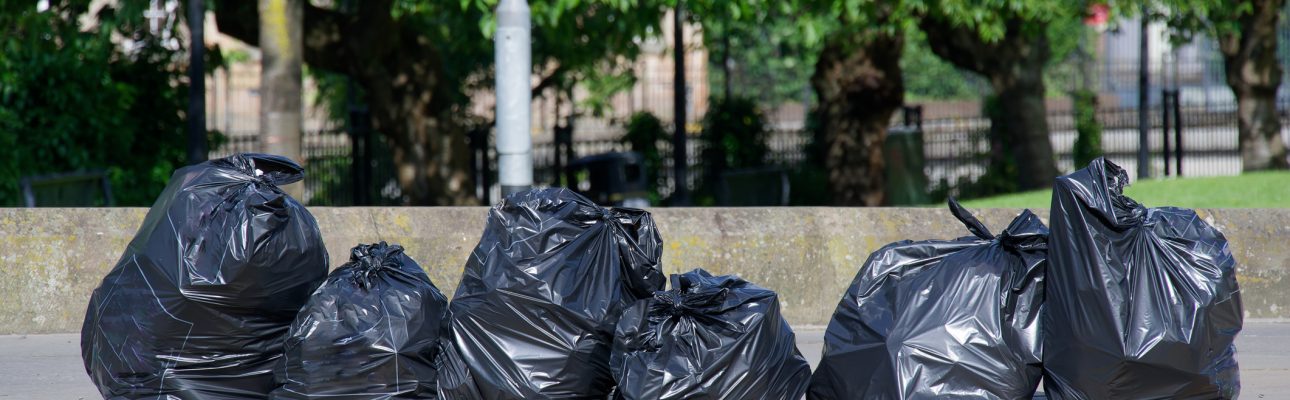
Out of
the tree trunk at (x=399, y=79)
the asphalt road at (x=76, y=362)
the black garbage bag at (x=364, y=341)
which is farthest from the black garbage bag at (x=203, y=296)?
the tree trunk at (x=399, y=79)

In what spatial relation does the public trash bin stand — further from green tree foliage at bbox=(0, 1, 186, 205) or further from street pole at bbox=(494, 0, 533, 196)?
street pole at bbox=(494, 0, 533, 196)

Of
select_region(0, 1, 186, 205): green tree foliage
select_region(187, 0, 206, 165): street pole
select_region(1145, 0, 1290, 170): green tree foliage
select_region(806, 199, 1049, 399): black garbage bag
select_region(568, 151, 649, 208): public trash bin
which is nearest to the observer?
select_region(806, 199, 1049, 399): black garbage bag

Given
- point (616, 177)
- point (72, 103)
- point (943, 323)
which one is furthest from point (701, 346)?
point (616, 177)

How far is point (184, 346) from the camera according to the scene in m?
4.30

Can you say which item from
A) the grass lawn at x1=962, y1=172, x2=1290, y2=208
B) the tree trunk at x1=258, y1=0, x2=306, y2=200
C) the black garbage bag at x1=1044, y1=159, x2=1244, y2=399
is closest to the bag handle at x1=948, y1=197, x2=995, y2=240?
the black garbage bag at x1=1044, y1=159, x2=1244, y2=399

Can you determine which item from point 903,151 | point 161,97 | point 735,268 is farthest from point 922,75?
point 735,268

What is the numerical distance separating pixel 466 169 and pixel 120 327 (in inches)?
337

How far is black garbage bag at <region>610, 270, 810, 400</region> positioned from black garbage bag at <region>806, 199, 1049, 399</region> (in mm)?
290

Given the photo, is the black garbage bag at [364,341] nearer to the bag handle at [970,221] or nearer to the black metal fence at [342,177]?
the bag handle at [970,221]

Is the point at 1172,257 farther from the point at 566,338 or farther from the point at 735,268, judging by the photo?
the point at 735,268

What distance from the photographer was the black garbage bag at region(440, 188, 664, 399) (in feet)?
13.8

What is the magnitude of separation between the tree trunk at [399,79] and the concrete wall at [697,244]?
5717 mm

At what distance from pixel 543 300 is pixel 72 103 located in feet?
29.7

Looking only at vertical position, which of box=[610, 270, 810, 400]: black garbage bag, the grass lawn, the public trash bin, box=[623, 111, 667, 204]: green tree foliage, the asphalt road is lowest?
the asphalt road
